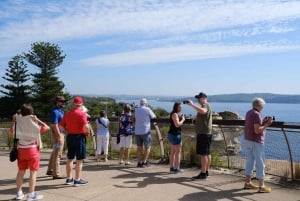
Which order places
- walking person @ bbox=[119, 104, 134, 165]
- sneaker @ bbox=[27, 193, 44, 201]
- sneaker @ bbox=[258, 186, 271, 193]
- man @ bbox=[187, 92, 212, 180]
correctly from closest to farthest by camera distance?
sneaker @ bbox=[27, 193, 44, 201]
sneaker @ bbox=[258, 186, 271, 193]
man @ bbox=[187, 92, 212, 180]
walking person @ bbox=[119, 104, 134, 165]

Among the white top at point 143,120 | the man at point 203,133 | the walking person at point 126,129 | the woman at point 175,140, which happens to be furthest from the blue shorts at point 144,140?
the man at point 203,133

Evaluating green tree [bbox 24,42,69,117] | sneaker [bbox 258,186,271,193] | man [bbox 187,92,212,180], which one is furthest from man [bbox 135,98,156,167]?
green tree [bbox 24,42,69,117]

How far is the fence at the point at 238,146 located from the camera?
896cm

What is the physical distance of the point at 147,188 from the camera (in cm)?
839

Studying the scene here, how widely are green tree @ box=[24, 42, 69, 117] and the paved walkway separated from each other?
52.7 metres

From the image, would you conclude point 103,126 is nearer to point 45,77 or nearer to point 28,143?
point 28,143

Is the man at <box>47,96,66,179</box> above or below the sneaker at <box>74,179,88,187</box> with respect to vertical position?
above

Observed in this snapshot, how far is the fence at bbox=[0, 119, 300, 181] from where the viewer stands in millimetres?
8961

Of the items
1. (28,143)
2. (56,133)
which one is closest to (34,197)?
(28,143)

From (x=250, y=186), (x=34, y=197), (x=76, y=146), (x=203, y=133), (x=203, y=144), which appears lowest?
(x=34, y=197)

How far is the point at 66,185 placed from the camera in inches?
343

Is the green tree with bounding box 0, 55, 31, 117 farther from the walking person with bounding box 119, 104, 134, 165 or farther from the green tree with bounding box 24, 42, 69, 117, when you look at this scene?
the walking person with bounding box 119, 104, 134, 165

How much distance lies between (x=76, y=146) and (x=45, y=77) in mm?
61078

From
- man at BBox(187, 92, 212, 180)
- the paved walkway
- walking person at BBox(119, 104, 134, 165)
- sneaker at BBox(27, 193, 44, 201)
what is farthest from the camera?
walking person at BBox(119, 104, 134, 165)
